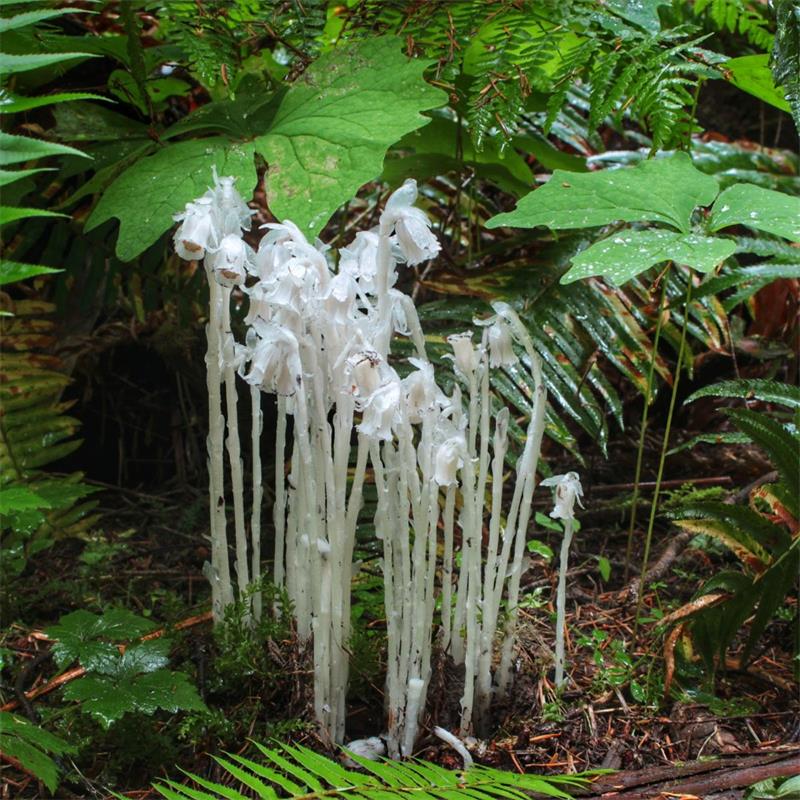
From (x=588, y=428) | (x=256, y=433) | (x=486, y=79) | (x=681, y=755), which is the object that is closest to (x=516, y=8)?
(x=486, y=79)

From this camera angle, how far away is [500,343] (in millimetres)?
1593

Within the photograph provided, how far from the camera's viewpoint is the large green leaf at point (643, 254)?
53.4 inches

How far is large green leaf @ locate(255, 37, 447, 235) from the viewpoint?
169 cm

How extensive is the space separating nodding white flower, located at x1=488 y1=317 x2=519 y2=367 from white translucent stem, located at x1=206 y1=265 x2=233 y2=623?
0.50m

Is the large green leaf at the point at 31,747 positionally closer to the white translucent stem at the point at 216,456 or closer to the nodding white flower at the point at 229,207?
the white translucent stem at the point at 216,456

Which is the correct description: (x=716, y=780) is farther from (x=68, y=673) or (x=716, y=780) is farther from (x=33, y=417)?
(x=33, y=417)

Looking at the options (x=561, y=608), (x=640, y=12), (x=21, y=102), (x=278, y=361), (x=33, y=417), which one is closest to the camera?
(x=21, y=102)

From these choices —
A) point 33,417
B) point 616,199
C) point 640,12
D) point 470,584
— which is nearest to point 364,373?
point 470,584

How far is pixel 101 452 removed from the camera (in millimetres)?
2955

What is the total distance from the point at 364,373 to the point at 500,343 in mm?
296

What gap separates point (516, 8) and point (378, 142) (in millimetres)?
712

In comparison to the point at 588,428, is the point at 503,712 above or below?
below

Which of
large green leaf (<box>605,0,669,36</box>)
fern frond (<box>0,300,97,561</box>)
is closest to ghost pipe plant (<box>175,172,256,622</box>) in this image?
fern frond (<box>0,300,97,561</box>)

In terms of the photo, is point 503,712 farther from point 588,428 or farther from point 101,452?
point 101,452
